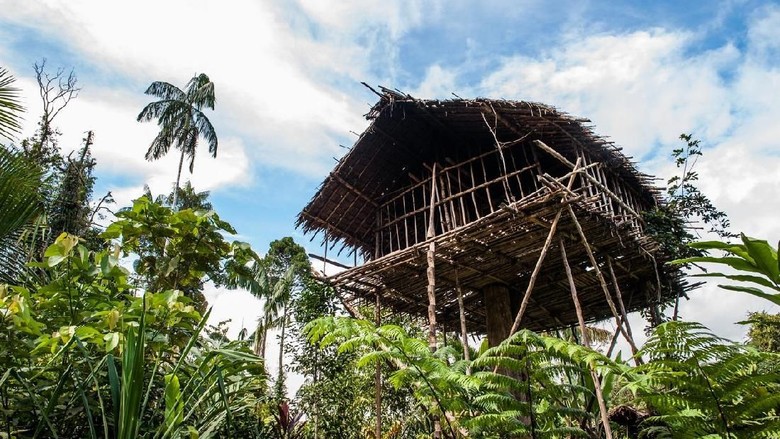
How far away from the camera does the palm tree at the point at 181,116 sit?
18.1m

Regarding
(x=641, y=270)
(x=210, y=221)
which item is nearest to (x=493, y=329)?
(x=641, y=270)

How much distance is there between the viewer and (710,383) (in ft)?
8.21

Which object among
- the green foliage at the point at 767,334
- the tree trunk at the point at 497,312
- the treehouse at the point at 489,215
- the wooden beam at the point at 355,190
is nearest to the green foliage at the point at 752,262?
the treehouse at the point at 489,215

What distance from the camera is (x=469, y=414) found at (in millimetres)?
4430

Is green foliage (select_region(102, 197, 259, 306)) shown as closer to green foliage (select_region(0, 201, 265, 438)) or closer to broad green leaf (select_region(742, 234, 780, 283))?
green foliage (select_region(0, 201, 265, 438))

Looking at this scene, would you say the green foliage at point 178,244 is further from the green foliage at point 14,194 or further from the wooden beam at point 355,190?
the wooden beam at point 355,190

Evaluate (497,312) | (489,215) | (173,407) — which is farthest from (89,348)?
(497,312)

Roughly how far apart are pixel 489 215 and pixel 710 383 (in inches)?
178

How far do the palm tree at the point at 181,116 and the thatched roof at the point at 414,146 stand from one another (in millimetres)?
10312

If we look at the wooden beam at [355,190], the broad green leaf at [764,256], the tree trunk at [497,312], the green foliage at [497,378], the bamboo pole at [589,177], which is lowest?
the broad green leaf at [764,256]

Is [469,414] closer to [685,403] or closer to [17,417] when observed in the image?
[685,403]

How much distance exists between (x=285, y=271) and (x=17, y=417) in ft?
46.5

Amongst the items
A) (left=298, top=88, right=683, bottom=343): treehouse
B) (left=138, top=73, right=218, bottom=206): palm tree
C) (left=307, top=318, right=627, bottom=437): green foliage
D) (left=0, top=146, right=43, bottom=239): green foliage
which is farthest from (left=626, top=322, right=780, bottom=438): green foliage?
(left=138, top=73, right=218, bottom=206): palm tree

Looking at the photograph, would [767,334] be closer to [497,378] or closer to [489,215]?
[489,215]
